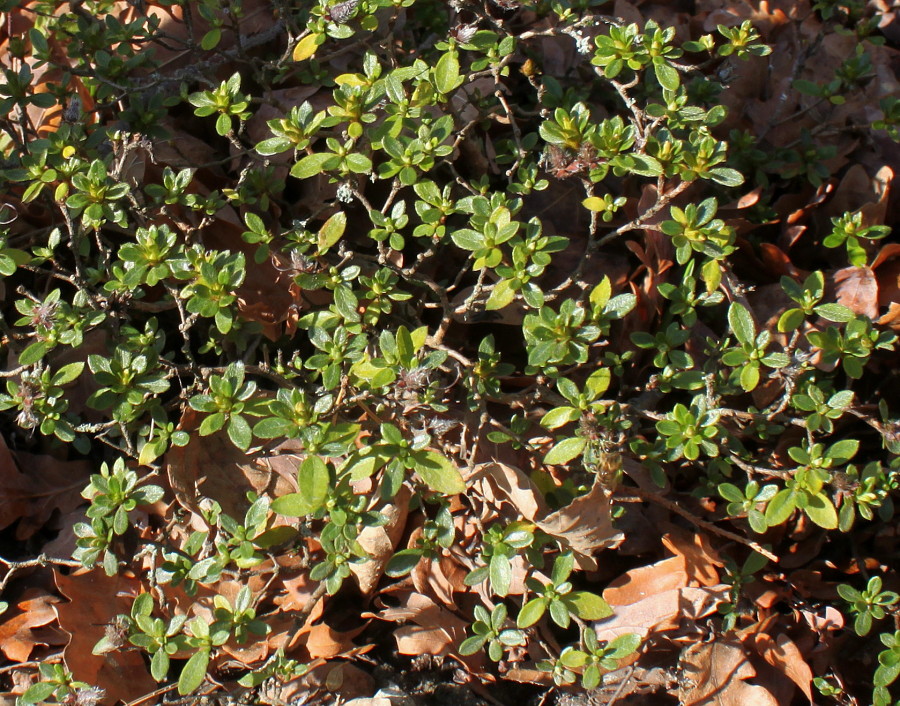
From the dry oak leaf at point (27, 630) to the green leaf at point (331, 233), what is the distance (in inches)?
61.7

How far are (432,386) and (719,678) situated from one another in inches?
56.8

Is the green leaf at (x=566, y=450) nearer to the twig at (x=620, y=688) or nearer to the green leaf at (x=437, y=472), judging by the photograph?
the green leaf at (x=437, y=472)

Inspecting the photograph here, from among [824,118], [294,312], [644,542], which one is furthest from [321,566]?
[824,118]

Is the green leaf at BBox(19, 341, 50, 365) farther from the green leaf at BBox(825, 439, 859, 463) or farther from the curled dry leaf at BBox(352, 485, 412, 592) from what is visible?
the green leaf at BBox(825, 439, 859, 463)

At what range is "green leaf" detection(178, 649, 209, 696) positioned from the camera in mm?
2223

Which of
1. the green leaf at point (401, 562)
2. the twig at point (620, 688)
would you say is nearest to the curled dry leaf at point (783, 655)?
the twig at point (620, 688)

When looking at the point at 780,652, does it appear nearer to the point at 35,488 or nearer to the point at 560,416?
the point at 560,416

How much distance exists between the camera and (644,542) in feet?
9.35

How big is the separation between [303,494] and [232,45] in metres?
2.28

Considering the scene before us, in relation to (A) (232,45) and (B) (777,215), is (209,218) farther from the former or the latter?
(B) (777,215)

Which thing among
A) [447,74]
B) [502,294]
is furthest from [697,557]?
[447,74]

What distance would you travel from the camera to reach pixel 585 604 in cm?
232

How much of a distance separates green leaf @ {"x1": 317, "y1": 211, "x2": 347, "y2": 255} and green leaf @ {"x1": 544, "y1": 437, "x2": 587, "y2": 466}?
971 mm

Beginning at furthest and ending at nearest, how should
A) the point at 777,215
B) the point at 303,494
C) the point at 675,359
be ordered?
the point at 777,215 → the point at 675,359 → the point at 303,494
